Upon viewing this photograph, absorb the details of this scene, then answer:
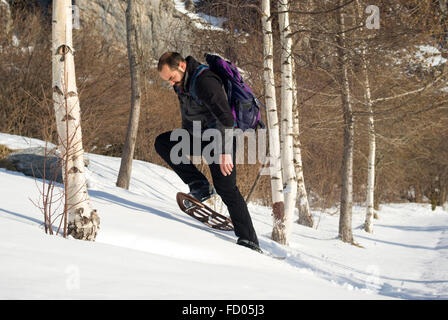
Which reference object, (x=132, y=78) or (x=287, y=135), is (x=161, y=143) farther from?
(x=132, y=78)

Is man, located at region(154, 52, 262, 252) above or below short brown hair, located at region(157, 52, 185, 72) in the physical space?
below

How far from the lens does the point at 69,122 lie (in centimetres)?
322

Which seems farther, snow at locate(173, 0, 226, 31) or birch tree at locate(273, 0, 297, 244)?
snow at locate(173, 0, 226, 31)

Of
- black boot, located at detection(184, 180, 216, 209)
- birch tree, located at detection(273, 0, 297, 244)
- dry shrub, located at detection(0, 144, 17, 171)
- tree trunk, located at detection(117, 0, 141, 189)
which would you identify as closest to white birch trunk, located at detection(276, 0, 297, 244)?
birch tree, located at detection(273, 0, 297, 244)

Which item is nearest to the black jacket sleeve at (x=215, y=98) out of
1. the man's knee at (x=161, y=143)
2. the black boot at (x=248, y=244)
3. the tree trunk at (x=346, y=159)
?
the man's knee at (x=161, y=143)

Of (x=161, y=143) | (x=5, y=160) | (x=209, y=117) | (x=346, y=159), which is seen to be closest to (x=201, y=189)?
(x=161, y=143)

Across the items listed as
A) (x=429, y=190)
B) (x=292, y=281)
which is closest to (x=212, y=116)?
(x=292, y=281)

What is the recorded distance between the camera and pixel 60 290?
181 centimetres

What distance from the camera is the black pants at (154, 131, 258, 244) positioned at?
3.89 meters

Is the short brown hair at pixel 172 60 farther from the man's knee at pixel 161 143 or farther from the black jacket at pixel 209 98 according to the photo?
the man's knee at pixel 161 143

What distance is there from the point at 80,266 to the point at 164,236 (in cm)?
148

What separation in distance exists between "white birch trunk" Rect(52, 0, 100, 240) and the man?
0.81 m

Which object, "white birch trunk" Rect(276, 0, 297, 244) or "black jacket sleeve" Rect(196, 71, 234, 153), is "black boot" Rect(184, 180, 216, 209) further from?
"white birch trunk" Rect(276, 0, 297, 244)
